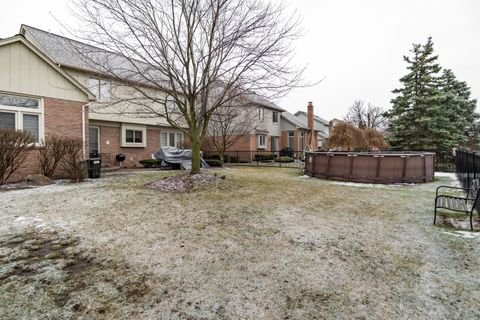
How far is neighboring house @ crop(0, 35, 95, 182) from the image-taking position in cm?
875

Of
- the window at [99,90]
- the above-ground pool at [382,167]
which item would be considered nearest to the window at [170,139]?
the window at [99,90]

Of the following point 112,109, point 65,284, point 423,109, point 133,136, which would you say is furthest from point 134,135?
point 423,109

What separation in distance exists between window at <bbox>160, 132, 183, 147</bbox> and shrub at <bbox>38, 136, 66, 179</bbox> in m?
10.1

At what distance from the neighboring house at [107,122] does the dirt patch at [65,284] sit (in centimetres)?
1100

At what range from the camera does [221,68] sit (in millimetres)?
8594

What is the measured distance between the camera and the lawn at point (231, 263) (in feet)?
7.47

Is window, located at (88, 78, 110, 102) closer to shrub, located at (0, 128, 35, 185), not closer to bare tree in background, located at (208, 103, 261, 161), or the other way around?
shrub, located at (0, 128, 35, 185)

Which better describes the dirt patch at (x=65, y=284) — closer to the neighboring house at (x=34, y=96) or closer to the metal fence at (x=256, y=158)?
the neighboring house at (x=34, y=96)

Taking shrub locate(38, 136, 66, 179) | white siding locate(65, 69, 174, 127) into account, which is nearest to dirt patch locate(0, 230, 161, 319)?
shrub locate(38, 136, 66, 179)

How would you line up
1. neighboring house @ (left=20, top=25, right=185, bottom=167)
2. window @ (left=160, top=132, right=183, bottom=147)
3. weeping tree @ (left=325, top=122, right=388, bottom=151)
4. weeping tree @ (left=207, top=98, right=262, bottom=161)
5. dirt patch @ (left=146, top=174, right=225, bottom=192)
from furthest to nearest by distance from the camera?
window @ (left=160, top=132, right=183, bottom=147)
weeping tree @ (left=325, top=122, right=388, bottom=151)
weeping tree @ (left=207, top=98, right=262, bottom=161)
neighboring house @ (left=20, top=25, right=185, bottom=167)
dirt patch @ (left=146, top=174, right=225, bottom=192)

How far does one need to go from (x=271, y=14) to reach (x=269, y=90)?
2324 mm

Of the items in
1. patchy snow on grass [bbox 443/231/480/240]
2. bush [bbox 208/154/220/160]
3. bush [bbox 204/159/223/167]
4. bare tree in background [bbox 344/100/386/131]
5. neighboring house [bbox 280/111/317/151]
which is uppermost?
bare tree in background [bbox 344/100/386/131]

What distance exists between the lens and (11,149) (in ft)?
25.7

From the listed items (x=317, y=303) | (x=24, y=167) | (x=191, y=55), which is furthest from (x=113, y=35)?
(x=317, y=303)
